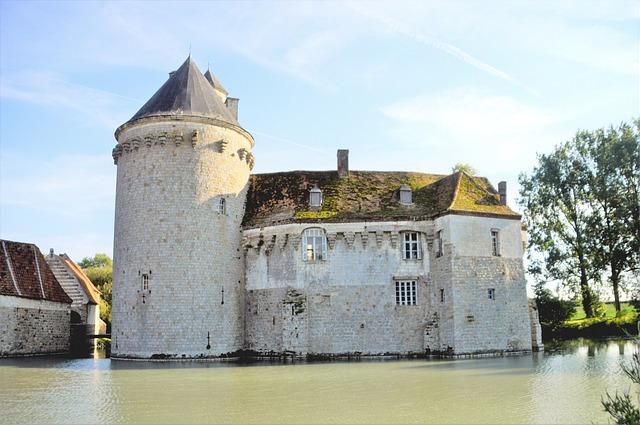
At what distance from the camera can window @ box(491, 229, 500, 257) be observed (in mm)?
27311

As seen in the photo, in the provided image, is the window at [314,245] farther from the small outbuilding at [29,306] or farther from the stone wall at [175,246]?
the small outbuilding at [29,306]

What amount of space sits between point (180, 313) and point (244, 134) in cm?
933

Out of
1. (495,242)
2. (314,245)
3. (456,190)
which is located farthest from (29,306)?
(495,242)

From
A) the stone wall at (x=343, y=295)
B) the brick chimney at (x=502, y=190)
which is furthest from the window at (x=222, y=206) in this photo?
the brick chimney at (x=502, y=190)

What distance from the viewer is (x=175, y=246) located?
26391 millimetres

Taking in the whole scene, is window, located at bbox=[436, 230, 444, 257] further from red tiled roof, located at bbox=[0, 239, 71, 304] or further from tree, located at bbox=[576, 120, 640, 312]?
red tiled roof, located at bbox=[0, 239, 71, 304]

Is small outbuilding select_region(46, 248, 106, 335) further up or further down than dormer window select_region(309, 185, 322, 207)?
further down

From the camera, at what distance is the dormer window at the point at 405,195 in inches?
1144

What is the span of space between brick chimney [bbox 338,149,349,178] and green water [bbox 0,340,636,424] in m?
10.8

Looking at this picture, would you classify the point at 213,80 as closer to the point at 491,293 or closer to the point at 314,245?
the point at 314,245

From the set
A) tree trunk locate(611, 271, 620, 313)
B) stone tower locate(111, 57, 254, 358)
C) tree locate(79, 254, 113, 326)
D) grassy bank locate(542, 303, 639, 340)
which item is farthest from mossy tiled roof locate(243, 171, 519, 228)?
tree locate(79, 254, 113, 326)

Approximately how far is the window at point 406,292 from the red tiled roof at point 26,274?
18029 mm

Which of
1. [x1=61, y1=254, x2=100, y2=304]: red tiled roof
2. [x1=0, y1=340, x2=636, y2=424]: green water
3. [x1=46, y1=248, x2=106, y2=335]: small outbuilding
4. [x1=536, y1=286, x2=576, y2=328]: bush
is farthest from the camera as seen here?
[x1=536, y1=286, x2=576, y2=328]: bush

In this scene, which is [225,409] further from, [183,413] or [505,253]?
[505,253]
